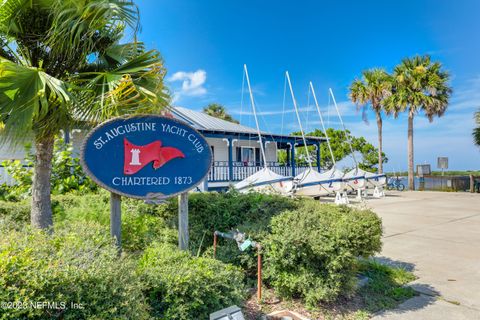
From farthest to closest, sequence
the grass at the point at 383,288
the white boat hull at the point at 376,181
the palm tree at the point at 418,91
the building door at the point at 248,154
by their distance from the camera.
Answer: the palm tree at the point at 418,91 < the building door at the point at 248,154 < the white boat hull at the point at 376,181 < the grass at the point at 383,288

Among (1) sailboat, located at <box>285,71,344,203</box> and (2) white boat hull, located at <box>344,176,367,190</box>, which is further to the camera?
(2) white boat hull, located at <box>344,176,367,190</box>

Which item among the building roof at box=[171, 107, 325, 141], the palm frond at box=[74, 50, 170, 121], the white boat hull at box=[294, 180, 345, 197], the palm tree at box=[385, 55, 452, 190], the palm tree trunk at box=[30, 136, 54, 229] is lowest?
the white boat hull at box=[294, 180, 345, 197]

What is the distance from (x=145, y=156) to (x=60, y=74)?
2.28m

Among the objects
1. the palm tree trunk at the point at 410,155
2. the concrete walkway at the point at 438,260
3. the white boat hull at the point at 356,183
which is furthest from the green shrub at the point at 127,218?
the palm tree trunk at the point at 410,155

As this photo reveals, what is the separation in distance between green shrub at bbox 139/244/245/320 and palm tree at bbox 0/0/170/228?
2321mm

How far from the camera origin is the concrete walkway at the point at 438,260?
3.84 metres

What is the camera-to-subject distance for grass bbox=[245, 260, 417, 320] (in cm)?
363

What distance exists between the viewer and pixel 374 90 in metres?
27.0

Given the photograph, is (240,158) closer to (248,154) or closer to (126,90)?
(248,154)

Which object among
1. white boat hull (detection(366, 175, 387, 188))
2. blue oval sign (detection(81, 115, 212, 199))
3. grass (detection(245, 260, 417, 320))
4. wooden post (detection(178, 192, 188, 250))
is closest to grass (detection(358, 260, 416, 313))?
grass (detection(245, 260, 417, 320))

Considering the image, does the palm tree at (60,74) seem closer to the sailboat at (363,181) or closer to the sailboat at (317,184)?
the sailboat at (317,184)

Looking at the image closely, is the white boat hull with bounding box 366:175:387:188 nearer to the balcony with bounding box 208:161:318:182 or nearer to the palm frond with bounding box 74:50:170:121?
the balcony with bounding box 208:161:318:182

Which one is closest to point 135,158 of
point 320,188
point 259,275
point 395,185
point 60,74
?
point 259,275

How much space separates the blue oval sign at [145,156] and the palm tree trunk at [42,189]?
1.53m
